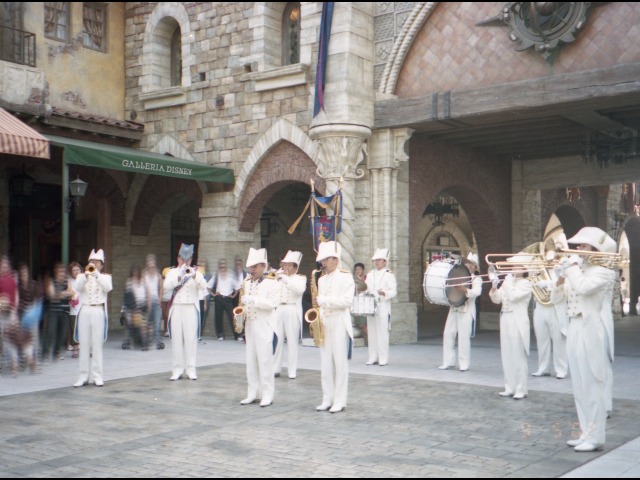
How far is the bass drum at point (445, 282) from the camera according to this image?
432 inches

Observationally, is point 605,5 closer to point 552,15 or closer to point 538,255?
point 552,15

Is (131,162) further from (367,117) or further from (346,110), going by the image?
(367,117)

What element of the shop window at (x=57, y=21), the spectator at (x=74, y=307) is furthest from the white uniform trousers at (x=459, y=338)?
the shop window at (x=57, y=21)

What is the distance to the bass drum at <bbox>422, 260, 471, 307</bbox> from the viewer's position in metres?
11.0

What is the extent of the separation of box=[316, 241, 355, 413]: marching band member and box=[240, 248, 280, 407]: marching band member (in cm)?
62

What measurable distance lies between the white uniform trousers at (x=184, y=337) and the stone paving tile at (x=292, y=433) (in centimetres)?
59

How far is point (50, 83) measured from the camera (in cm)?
1659

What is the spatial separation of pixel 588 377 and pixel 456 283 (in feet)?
15.3

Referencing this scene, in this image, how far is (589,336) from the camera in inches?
260

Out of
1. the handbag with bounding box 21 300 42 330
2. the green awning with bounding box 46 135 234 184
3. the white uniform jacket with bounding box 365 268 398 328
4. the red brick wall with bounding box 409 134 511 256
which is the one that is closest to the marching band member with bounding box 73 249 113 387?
the handbag with bounding box 21 300 42 330

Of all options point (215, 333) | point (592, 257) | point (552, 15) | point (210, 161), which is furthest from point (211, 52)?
point (592, 257)

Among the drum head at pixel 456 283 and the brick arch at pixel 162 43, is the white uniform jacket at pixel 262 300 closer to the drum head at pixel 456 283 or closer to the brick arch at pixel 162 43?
the drum head at pixel 456 283

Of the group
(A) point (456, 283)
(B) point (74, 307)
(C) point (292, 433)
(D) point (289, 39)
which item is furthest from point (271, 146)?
(C) point (292, 433)

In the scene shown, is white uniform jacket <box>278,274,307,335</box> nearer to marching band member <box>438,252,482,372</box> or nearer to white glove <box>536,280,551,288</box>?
marching band member <box>438,252,482,372</box>
